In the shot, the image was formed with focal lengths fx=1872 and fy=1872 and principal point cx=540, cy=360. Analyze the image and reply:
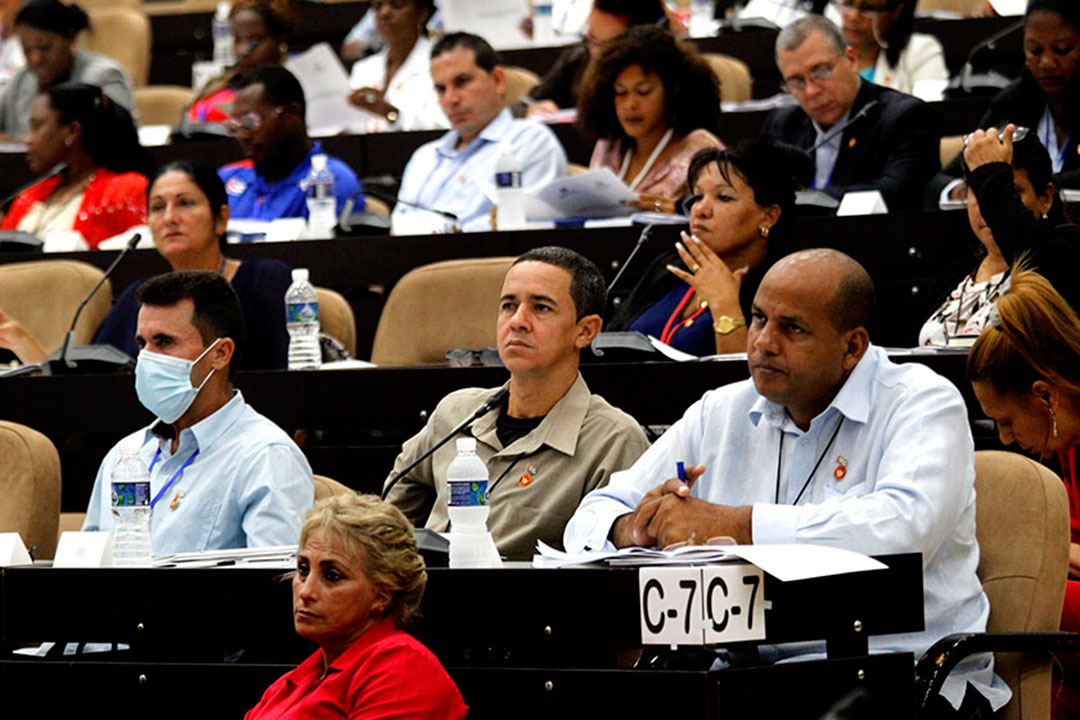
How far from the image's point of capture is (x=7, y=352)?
5.56 m

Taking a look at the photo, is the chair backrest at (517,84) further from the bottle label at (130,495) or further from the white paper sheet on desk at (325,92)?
the bottle label at (130,495)

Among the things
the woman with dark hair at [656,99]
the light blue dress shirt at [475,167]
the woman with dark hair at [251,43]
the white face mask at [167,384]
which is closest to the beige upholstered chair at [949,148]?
the woman with dark hair at [656,99]

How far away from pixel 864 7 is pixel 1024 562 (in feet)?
13.2

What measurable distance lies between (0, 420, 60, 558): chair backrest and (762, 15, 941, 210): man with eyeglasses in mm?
2673

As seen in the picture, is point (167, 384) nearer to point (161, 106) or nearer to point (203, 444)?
point (203, 444)

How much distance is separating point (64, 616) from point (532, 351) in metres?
1.07

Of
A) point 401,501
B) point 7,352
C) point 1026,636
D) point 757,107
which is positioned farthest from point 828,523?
point 757,107

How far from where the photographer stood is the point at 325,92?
7.65 m

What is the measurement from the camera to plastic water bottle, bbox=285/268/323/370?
5.04 meters

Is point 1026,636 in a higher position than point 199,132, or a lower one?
lower

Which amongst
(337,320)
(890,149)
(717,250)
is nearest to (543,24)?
(890,149)

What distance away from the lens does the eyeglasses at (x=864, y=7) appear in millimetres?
6840

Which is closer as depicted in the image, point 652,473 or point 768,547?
point 768,547

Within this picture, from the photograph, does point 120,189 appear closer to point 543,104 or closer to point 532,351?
point 543,104
